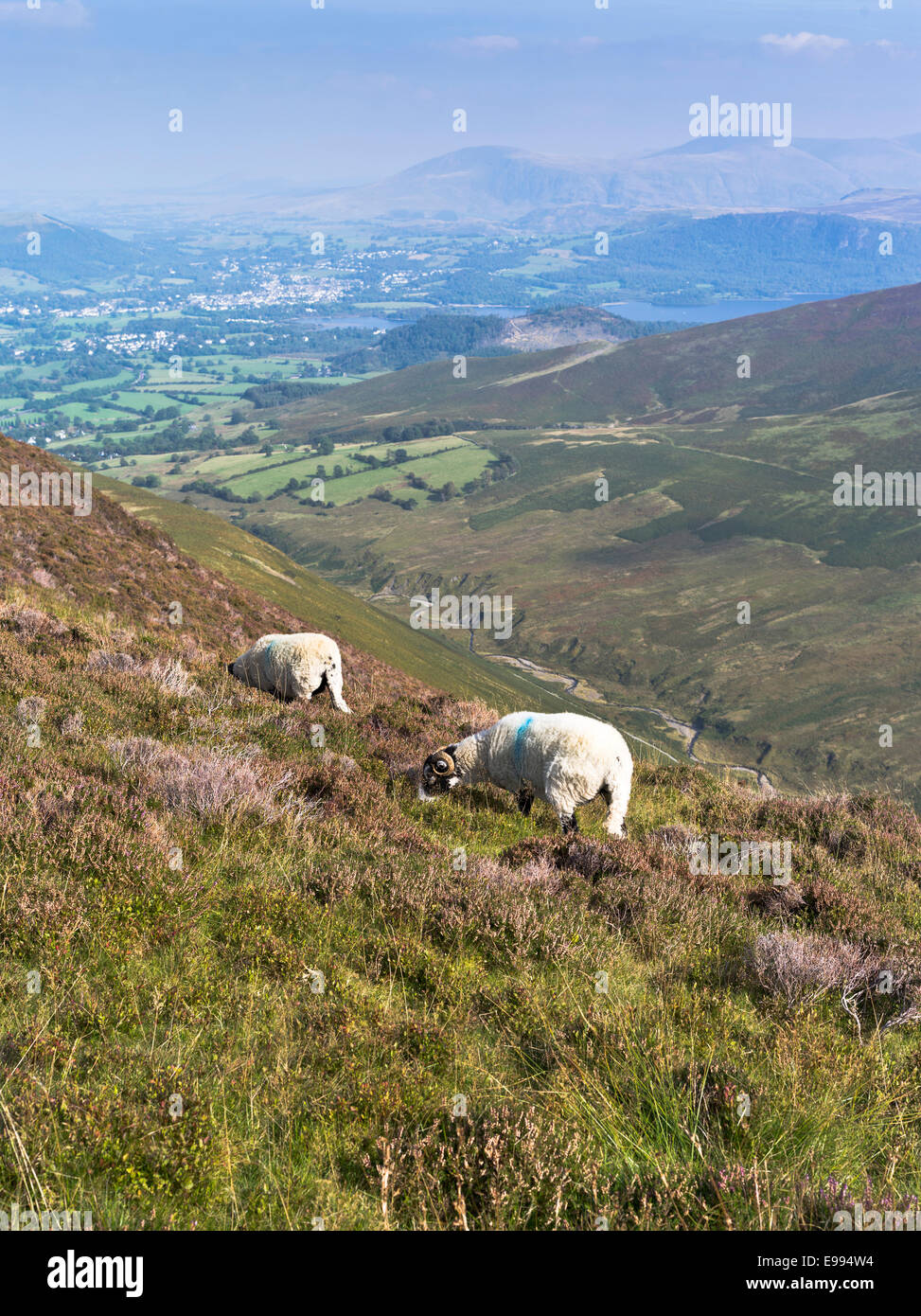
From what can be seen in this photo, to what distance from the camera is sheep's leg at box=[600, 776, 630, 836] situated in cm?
956

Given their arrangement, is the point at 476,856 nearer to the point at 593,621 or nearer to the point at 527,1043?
the point at 527,1043

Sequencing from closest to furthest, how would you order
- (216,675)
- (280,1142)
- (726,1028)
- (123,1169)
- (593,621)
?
(123,1169)
(280,1142)
(726,1028)
(216,675)
(593,621)

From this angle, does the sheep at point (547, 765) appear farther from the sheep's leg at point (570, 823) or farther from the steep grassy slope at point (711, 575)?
the steep grassy slope at point (711, 575)

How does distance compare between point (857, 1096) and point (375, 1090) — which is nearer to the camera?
point (375, 1090)

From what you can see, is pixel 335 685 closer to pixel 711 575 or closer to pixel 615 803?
pixel 615 803

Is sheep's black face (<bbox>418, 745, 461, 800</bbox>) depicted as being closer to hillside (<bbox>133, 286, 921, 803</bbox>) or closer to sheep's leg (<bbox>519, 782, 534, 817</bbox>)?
sheep's leg (<bbox>519, 782, 534, 817</bbox>)

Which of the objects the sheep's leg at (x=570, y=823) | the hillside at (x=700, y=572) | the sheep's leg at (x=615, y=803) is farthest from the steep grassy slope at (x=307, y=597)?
the hillside at (x=700, y=572)

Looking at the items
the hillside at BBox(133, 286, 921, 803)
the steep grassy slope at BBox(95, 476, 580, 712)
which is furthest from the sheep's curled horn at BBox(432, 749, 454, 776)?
the hillside at BBox(133, 286, 921, 803)

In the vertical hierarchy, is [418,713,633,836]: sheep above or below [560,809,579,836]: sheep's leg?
above

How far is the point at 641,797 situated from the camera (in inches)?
467

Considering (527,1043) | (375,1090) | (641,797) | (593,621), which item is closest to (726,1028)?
(527,1043)

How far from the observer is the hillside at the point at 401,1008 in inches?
127

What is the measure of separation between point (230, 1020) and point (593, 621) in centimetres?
12563

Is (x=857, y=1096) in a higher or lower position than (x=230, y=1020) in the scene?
lower
